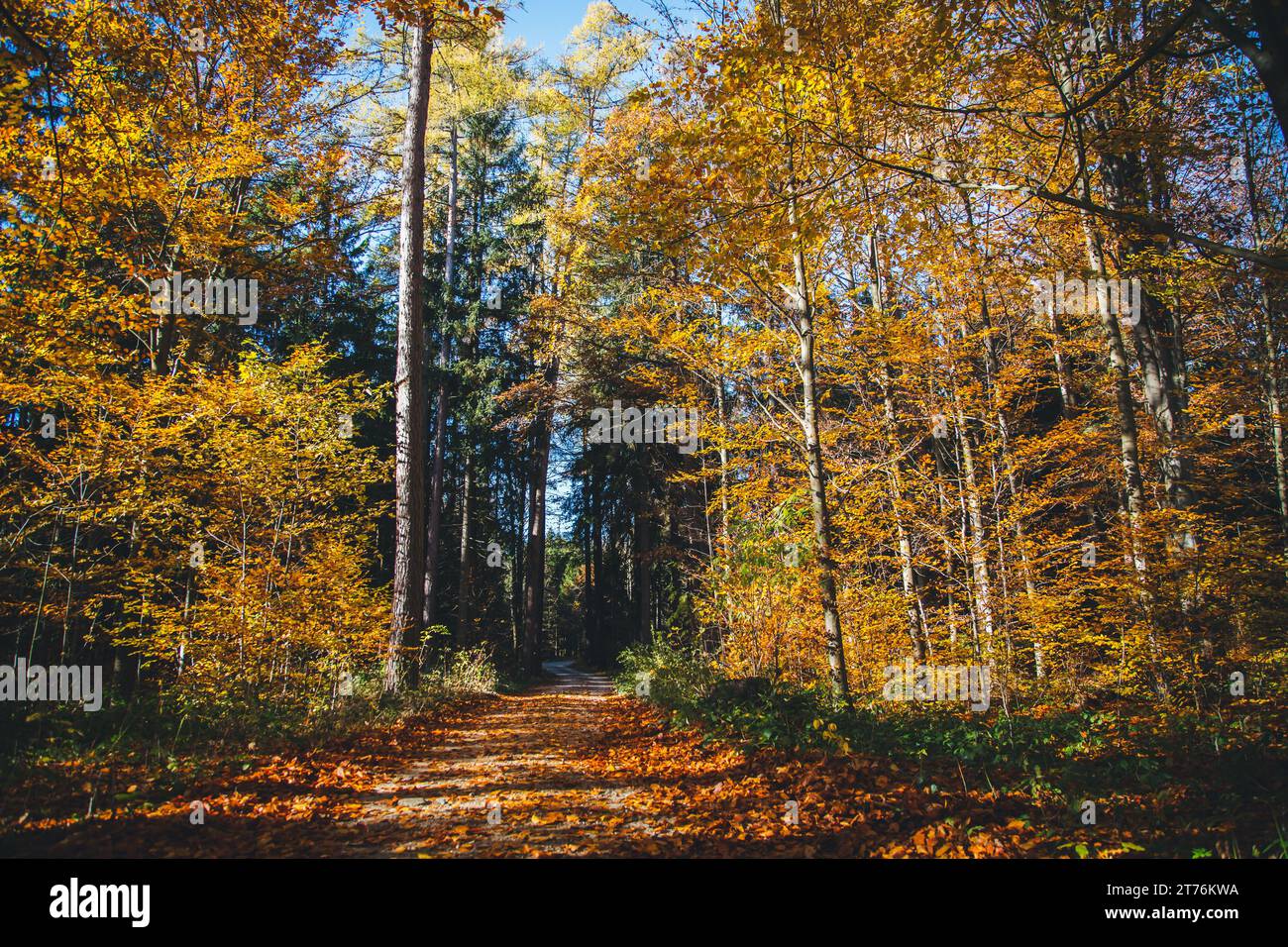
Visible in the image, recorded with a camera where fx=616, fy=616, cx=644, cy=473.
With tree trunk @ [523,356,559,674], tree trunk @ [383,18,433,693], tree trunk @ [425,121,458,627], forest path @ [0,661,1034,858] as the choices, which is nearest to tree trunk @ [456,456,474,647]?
tree trunk @ [425,121,458,627]

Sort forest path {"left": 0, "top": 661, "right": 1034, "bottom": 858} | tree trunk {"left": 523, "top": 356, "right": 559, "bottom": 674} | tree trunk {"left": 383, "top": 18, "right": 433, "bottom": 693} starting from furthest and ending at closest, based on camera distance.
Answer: tree trunk {"left": 523, "top": 356, "right": 559, "bottom": 674} < tree trunk {"left": 383, "top": 18, "right": 433, "bottom": 693} < forest path {"left": 0, "top": 661, "right": 1034, "bottom": 858}

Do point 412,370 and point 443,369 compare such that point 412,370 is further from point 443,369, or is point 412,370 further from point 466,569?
point 466,569

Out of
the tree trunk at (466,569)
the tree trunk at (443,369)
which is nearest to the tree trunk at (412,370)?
the tree trunk at (443,369)

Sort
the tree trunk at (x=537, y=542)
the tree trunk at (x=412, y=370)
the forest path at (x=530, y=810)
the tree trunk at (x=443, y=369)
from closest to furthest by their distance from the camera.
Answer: the forest path at (x=530, y=810)
the tree trunk at (x=412, y=370)
the tree trunk at (x=443, y=369)
the tree trunk at (x=537, y=542)

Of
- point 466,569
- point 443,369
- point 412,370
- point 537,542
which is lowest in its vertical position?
point 466,569

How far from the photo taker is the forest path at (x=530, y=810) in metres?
3.56

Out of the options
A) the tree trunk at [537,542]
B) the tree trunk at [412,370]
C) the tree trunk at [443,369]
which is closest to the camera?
the tree trunk at [412,370]

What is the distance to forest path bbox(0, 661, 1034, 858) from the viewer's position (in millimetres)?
3562

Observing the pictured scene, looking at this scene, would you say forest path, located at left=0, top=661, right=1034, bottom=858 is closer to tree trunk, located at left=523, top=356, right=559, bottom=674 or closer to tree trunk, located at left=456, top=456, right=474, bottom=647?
tree trunk, located at left=456, top=456, right=474, bottom=647

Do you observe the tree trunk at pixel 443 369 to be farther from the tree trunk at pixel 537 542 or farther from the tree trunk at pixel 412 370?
the tree trunk at pixel 412 370

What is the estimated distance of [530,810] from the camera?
4.50 metres

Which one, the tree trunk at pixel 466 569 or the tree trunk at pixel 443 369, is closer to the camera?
the tree trunk at pixel 443 369

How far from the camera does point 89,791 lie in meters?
4.23

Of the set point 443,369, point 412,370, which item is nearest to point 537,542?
point 443,369
